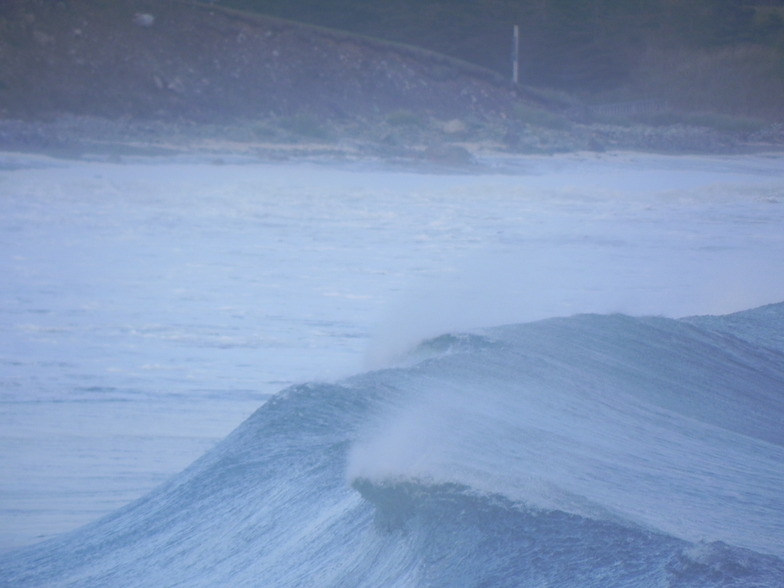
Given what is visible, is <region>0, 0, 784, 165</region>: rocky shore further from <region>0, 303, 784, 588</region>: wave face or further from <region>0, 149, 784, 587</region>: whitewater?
<region>0, 303, 784, 588</region>: wave face

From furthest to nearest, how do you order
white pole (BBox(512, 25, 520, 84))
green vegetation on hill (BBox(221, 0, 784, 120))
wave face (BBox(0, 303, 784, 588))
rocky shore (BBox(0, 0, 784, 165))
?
rocky shore (BBox(0, 0, 784, 165))
white pole (BBox(512, 25, 520, 84))
green vegetation on hill (BBox(221, 0, 784, 120))
wave face (BBox(0, 303, 784, 588))

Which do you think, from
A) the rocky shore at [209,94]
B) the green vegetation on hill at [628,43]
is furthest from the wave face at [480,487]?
the rocky shore at [209,94]

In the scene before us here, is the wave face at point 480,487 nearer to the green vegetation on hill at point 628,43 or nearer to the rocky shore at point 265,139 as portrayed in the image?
the green vegetation on hill at point 628,43

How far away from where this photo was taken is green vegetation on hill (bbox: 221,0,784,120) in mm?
4371

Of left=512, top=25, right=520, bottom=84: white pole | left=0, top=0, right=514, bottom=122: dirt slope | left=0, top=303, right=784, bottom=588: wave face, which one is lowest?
left=0, top=303, right=784, bottom=588: wave face

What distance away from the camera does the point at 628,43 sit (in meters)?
4.66

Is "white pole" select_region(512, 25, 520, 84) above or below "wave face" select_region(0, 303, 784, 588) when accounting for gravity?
above

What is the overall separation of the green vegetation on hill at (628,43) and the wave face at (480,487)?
2.77 metres

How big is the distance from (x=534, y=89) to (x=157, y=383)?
306 cm

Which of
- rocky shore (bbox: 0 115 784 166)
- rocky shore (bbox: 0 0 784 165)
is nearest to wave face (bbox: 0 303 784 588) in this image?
rocky shore (bbox: 0 0 784 165)

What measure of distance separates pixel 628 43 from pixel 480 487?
4.04 metres

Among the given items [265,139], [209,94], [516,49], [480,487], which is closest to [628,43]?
[516,49]

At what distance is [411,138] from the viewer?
702cm

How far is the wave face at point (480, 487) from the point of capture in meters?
1.00
